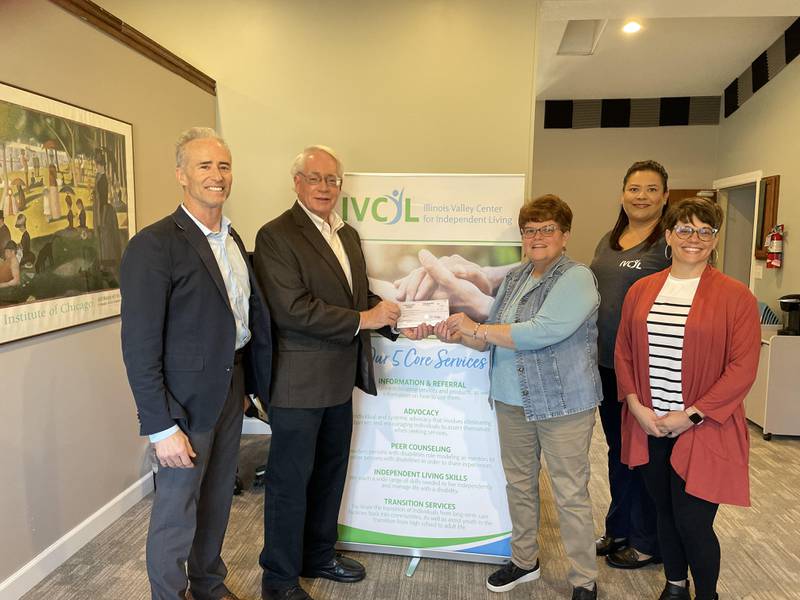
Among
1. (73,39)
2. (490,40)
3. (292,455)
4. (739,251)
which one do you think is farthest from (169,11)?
(739,251)

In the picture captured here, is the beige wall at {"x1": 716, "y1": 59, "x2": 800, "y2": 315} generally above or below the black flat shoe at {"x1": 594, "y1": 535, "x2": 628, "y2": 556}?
above

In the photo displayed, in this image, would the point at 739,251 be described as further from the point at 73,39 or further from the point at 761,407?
the point at 73,39

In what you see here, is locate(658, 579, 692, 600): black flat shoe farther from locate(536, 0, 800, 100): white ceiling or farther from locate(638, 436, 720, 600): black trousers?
locate(536, 0, 800, 100): white ceiling

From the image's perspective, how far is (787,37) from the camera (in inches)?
192

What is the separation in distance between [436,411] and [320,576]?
0.88 meters

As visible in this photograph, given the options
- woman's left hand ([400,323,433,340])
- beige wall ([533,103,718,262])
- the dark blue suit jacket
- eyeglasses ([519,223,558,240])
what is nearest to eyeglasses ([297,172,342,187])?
the dark blue suit jacket

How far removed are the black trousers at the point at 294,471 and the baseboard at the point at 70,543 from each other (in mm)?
1011

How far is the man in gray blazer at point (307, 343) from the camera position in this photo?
195 cm

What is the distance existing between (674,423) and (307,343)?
1.34 meters

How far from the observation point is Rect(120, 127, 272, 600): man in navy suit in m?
1.60

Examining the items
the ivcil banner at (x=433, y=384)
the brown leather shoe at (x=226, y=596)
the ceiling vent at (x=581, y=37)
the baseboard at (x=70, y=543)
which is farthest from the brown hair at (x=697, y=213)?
the ceiling vent at (x=581, y=37)

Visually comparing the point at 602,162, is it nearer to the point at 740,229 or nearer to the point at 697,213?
the point at 740,229

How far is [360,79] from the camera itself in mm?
3514

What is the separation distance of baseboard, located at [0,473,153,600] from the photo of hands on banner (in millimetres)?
Answer: 1825
